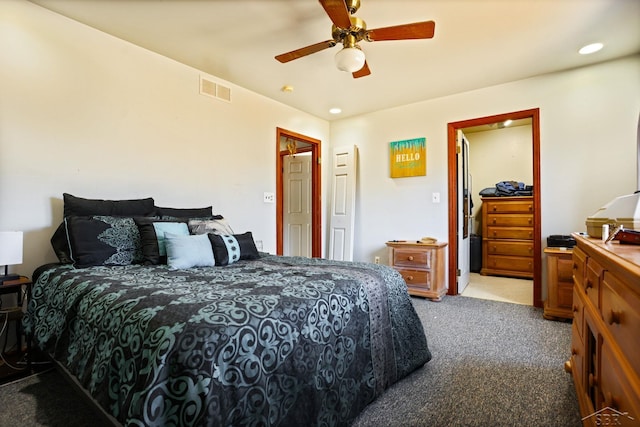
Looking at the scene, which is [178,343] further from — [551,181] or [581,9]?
[551,181]

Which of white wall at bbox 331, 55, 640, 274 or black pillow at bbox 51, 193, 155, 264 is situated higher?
white wall at bbox 331, 55, 640, 274

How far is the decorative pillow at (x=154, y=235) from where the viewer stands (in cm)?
211

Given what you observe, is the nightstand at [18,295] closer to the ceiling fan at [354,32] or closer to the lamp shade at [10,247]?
the lamp shade at [10,247]

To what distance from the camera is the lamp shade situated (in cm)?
179

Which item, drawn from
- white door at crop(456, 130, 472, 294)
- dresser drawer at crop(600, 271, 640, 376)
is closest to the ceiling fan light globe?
dresser drawer at crop(600, 271, 640, 376)

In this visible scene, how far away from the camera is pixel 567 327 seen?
2.66 m

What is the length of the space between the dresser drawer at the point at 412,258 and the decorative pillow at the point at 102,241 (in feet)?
9.06

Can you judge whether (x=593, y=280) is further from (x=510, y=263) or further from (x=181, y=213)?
(x=510, y=263)

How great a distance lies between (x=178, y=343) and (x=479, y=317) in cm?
286

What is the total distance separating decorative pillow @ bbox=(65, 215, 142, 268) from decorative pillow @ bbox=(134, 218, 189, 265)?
0.05m

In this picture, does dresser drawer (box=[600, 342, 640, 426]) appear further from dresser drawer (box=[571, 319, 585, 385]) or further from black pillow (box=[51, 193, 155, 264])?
A: black pillow (box=[51, 193, 155, 264])

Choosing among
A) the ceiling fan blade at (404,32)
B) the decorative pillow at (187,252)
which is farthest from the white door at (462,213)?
the decorative pillow at (187,252)

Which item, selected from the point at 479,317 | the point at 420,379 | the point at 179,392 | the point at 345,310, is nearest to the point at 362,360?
the point at 345,310

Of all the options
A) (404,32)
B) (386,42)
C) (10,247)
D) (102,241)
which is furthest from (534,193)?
(10,247)
